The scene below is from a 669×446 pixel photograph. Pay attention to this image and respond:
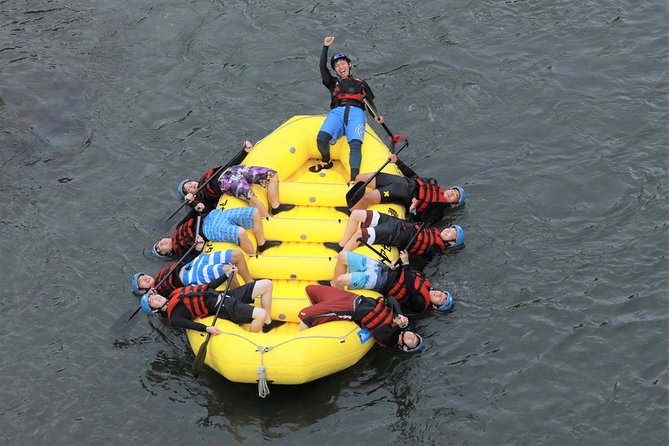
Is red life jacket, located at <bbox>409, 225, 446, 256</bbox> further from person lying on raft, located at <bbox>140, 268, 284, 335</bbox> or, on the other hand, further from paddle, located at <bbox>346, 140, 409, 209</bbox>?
person lying on raft, located at <bbox>140, 268, 284, 335</bbox>

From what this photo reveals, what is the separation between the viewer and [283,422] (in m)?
8.12

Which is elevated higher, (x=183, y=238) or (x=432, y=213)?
(x=183, y=238)

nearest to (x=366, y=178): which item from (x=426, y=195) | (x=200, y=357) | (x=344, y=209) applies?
(x=344, y=209)

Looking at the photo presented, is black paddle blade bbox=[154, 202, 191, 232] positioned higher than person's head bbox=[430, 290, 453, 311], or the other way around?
black paddle blade bbox=[154, 202, 191, 232]

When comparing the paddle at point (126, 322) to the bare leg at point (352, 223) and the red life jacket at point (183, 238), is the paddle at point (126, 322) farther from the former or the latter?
the bare leg at point (352, 223)

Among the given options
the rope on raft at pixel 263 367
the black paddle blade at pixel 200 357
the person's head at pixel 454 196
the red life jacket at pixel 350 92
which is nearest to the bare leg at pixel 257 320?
the rope on raft at pixel 263 367

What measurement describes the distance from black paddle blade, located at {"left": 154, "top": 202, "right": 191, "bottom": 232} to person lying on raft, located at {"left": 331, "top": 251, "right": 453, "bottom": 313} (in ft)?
9.19

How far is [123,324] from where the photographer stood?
29.8ft

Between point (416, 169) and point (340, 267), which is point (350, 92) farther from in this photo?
point (340, 267)

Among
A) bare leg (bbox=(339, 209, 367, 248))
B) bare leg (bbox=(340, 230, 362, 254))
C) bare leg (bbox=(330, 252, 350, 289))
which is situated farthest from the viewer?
bare leg (bbox=(339, 209, 367, 248))

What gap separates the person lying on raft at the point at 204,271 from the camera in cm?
873

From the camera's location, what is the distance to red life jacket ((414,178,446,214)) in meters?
10.0

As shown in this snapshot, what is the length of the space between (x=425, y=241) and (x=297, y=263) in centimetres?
157

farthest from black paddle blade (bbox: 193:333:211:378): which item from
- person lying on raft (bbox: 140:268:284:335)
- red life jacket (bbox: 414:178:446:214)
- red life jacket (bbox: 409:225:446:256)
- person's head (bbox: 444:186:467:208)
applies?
person's head (bbox: 444:186:467:208)
